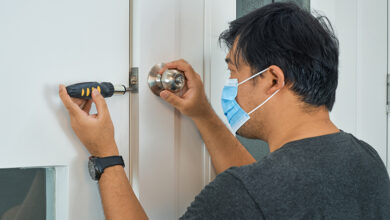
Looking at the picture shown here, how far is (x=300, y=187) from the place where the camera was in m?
0.66

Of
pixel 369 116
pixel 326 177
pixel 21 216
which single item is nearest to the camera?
pixel 326 177

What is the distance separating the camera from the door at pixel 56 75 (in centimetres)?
72

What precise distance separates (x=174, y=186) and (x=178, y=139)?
0.13 meters

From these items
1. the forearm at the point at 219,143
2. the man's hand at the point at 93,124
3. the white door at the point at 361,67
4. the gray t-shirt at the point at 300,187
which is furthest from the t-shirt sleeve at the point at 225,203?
the white door at the point at 361,67

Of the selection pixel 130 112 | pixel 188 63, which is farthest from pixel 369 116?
pixel 130 112

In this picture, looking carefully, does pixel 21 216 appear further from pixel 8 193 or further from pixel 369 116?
pixel 369 116

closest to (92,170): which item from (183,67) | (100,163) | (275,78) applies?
(100,163)

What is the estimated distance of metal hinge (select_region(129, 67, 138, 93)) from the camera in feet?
2.95

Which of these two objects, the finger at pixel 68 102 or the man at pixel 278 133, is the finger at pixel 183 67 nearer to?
the man at pixel 278 133

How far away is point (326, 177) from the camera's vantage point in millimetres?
683

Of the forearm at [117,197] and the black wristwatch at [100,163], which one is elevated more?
the black wristwatch at [100,163]

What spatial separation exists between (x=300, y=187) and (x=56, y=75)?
566 mm

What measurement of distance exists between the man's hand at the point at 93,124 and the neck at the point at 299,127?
0.39 meters

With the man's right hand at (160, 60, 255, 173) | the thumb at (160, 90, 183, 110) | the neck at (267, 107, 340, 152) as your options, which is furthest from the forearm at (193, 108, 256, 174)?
the neck at (267, 107, 340, 152)
